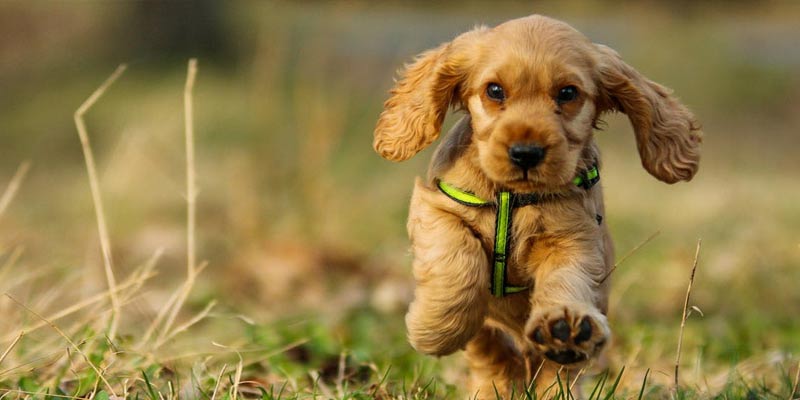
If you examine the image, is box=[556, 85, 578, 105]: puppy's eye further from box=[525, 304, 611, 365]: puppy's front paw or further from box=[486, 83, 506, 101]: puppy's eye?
box=[525, 304, 611, 365]: puppy's front paw

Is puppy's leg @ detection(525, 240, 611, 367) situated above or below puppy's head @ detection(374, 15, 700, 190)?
below

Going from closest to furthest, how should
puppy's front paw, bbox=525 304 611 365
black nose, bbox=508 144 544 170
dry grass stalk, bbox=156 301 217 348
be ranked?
puppy's front paw, bbox=525 304 611 365 → black nose, bbox=508 144 544 170 → dry grass stalk, bbox=156 301 217 348

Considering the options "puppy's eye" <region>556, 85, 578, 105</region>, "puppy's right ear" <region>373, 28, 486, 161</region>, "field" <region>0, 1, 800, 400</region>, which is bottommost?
"field" <region>0, 1, 800, 400</region>

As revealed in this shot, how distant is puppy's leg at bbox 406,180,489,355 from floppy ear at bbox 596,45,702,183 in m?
0.64

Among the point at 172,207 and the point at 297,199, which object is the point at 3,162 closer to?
the point at 172,207

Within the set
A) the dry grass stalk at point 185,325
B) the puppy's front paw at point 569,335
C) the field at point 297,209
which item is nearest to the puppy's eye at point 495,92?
the puppy's front paw at point 569,335

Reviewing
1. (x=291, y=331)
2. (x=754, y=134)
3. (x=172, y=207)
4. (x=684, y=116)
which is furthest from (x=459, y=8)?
(x=684, y=116)

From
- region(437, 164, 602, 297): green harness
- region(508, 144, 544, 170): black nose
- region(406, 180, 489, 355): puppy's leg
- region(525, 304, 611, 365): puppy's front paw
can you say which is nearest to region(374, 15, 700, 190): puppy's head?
region(508, 144, 544, 170): black nose

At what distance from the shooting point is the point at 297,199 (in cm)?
863

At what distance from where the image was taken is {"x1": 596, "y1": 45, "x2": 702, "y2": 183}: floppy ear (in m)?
3.22

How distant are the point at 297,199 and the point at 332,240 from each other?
1.75 feet

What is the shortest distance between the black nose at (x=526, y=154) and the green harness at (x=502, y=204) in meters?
0.28

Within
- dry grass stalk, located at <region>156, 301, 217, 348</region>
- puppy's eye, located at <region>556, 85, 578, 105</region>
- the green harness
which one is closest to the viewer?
puppy's eye, located at <region>556, 85, 578, 105</region>

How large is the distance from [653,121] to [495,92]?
1.85ft
